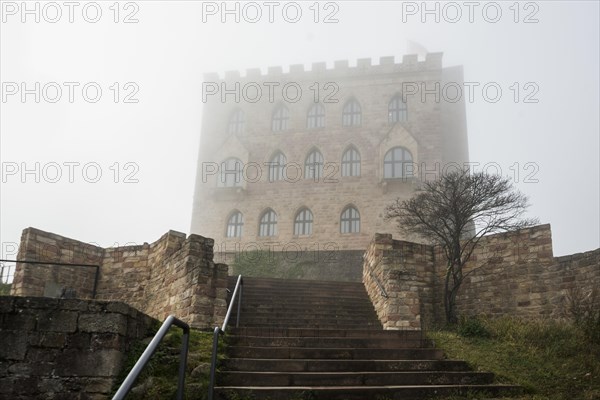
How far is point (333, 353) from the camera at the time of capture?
26.9 ft

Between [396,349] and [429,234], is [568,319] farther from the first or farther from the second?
[396,349]

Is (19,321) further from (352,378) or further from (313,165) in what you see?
(313,165)

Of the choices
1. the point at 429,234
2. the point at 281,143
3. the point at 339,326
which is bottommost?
the point at 339,326

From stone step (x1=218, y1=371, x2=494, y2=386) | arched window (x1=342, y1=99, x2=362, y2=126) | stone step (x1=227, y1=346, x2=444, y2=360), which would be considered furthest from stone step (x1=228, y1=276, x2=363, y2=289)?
arched window (x1=342, y1=99, x2=362, y2=126)

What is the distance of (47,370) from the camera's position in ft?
20.1

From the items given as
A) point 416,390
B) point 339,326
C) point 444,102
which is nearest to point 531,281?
point 339,326

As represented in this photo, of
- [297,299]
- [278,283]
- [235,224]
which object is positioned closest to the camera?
[297,299]

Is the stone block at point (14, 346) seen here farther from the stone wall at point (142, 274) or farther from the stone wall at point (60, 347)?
the stone wall at point (142, 274)

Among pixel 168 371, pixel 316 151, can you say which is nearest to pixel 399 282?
pixel 168 371

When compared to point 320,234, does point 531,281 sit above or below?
below

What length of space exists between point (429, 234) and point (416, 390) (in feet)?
32.2

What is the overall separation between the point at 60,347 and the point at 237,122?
28514 millimetres

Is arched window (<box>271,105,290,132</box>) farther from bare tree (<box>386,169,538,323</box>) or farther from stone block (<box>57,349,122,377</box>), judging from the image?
stone block (<box>57,349,122,377</box>)

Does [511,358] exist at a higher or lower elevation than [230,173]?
lower
